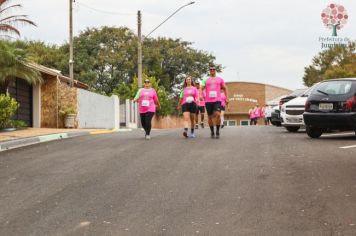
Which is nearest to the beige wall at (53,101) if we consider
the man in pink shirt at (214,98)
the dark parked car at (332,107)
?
the man in pink shirt at (214,98)

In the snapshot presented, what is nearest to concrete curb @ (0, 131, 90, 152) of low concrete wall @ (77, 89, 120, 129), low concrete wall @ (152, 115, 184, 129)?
low concrete wall @ (77, 89, 120, 129)

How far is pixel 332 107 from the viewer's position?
15422 mm

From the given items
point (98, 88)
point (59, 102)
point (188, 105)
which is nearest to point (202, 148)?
point (188, 105)

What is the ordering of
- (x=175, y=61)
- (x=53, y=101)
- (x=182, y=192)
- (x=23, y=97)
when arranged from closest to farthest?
(x=182, y=192) < (x=23, y=97) < (x=53, y=101) < (x=175, y=61)

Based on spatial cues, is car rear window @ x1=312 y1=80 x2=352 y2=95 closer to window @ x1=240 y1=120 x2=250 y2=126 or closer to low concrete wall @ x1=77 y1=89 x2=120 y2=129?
low concrete wall @ x1=77 y1=89 x2=120 y2=129

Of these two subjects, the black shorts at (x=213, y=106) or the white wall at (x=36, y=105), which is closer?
the black shorts at (x=213, y=106)

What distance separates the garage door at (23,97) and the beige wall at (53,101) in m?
0.69

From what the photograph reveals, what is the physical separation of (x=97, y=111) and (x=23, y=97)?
20.3ft

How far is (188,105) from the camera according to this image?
56.7 ft

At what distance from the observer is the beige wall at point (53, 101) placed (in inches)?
1178

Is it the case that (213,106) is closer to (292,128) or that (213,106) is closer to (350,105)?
(350,105)

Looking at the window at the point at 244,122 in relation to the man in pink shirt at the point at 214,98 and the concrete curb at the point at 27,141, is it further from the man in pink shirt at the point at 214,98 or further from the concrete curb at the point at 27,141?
the man in pink shirt at the point at 214,98

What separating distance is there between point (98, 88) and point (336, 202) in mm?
48846

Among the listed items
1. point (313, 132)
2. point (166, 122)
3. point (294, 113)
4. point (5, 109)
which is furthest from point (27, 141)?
point (166, 122)
